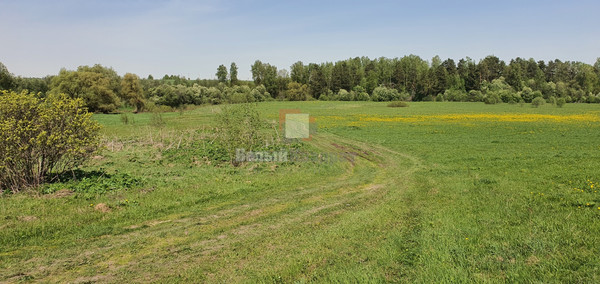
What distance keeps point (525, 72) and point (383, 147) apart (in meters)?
140

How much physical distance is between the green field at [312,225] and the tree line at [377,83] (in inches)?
2787

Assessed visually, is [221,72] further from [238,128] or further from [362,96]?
[238,128]

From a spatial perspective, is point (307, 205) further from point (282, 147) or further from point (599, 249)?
point (282, 147)

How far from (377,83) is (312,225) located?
131579 millimetres

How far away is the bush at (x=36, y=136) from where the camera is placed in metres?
11.7

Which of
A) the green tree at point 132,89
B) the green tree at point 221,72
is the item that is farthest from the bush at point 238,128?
the green tree at point 221,72

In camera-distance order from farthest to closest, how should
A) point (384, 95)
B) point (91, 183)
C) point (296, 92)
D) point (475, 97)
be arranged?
point (296, 92) → point (384, 95) → point (475, 97) → point (91, 183)

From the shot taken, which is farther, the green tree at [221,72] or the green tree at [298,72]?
the green tree at [221,72]

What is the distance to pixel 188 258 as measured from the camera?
24.3 ft

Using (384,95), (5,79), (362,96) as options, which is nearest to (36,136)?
(5,79)

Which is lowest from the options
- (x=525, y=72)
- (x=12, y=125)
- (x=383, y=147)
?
(x=383, y=147)

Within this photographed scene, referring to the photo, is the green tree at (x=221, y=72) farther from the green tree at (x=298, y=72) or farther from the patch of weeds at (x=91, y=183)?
the patch of weeds at (x=91, y=183)

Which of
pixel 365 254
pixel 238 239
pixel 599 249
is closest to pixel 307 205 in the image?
pixel 238 239

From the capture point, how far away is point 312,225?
9.45 metres
